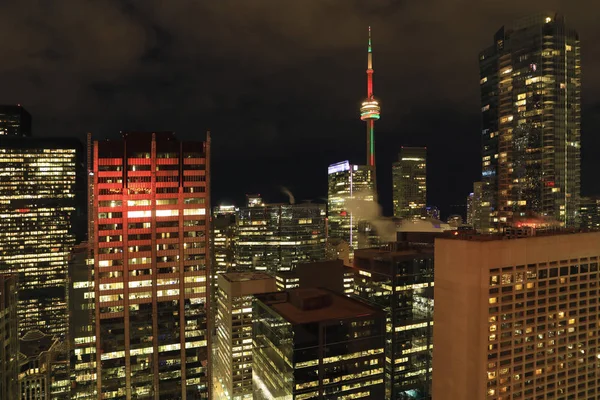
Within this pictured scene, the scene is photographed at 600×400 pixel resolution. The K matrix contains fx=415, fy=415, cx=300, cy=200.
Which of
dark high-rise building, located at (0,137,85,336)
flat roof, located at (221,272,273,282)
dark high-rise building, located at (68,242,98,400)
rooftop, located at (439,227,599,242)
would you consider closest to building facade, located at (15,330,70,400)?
dark high-rise building, located at (68,242,98,400)

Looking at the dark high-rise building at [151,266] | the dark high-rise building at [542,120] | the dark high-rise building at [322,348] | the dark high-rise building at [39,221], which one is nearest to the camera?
the dark high-rise building at [322,348]

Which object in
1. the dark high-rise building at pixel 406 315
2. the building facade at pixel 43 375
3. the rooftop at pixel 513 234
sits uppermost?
the rooftop at pixel 513 234

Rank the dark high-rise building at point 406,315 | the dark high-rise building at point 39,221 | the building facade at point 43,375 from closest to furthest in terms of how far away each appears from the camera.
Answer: the dark high-rise building at point 406,315 < the building facade at point 43,375 < the dark high-rise building at point 39,221

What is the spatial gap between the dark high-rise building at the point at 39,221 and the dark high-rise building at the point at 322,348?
13401cm

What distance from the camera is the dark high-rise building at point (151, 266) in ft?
283

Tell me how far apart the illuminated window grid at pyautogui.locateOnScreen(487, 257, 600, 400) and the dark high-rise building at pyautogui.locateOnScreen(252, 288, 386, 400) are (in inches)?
1219

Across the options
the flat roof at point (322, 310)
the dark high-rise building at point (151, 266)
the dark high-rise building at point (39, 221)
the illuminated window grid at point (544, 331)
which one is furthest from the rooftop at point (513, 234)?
the dark high-rise building at point (39, 221)

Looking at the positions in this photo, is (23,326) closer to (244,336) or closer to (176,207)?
(244,336)

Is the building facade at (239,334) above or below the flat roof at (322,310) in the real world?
below

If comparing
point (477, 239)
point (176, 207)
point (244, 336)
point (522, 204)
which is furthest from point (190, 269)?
point (522, 204)

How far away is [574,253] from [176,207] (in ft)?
245

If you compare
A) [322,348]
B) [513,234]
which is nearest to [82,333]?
[322,348]

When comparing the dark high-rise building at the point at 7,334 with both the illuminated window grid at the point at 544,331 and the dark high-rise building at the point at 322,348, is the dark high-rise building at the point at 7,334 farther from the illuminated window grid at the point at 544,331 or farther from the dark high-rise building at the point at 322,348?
the illuminated window grid at the point at 544,331

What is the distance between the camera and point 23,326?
18000 cm
